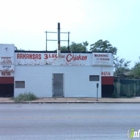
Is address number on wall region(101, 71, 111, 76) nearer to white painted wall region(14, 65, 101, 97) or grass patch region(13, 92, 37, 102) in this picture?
white painted wall region(14, 65, 101, 97)

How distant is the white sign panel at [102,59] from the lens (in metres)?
30.8

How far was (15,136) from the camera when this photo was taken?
1112 cm

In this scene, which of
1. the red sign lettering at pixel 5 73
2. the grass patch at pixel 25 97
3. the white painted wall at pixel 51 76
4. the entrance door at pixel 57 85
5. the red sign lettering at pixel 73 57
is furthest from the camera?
the red sign lettering at pixel 73 57

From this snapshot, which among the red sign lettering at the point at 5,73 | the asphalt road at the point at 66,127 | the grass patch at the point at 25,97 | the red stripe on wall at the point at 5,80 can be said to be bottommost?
the asphalt road at the point at 66,127

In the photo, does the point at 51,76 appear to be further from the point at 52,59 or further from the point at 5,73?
the point at 5,73

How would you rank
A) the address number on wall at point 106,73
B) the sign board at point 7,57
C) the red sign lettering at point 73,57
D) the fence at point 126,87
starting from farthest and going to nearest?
the fence at point 126,87 < the address number on wall at point 106,73 < the red sign lettering at point 73,57 < the sign board at point 7,57

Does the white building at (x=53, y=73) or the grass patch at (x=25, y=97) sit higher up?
the white building at (x=53, y=73)

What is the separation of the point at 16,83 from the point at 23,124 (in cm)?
1690

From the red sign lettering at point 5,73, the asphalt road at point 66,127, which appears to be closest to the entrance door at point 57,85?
the red sign lettering at point 5,73

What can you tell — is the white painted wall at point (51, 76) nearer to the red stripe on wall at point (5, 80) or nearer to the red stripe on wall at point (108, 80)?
the red stripe on wall at point (5, 80)

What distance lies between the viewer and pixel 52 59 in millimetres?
30516

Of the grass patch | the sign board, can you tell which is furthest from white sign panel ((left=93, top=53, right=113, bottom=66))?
the sign board

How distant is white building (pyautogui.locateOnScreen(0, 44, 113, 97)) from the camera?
30122mm

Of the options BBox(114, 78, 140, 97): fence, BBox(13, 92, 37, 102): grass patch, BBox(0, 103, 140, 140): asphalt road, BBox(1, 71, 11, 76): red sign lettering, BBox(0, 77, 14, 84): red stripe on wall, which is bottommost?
BBox(0, 103, 140, 140): asphalt road
